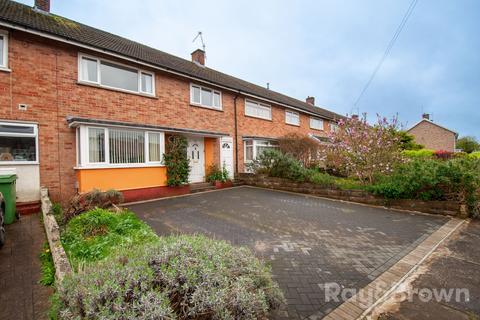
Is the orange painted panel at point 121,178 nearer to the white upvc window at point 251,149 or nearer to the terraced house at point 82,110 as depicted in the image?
the terraced house at point 82,110

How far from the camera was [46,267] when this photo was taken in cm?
347

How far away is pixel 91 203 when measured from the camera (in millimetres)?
5973

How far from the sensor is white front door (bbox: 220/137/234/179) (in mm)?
12477

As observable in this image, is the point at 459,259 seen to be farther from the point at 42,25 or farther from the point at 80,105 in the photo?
the point at 42,25

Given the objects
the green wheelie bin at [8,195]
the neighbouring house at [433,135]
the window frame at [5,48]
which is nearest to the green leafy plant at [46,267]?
the green wheelie bin at [8,195]

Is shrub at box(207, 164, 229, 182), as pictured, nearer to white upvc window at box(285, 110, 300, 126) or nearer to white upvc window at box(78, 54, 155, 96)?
white upvc window at box(78, 54, 155, 96)


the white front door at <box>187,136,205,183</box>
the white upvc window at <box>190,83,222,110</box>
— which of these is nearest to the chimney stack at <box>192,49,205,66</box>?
the white upvc window at <box>190,83,222,110</box>

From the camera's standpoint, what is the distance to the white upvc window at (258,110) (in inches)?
574

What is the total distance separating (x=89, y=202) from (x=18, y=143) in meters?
3.21

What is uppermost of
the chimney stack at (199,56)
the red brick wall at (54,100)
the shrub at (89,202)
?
the chimney stack at (199,56)

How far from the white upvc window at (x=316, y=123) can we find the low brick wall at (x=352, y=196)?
34.8ft

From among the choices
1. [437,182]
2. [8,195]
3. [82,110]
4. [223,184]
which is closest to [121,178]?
[82,110]

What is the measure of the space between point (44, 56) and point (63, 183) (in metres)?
4.21

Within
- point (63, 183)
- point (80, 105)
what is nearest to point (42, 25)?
point (80, 105)
